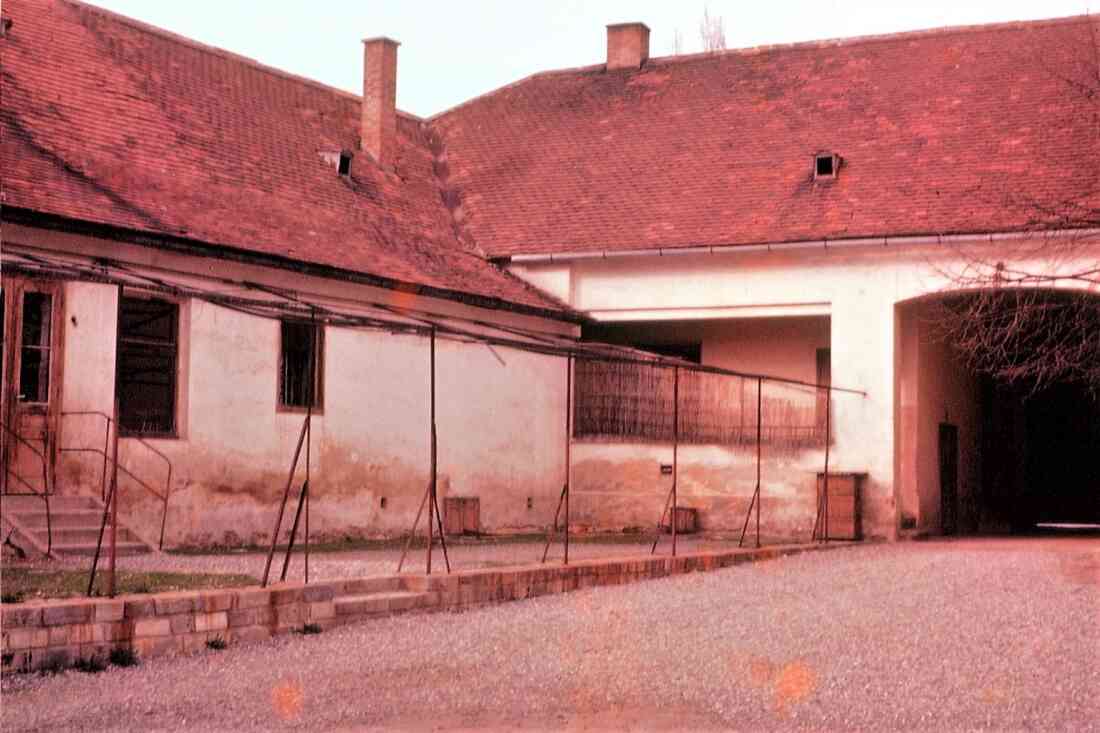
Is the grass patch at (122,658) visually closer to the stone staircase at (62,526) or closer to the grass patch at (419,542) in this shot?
the stone staircase at (62,526)

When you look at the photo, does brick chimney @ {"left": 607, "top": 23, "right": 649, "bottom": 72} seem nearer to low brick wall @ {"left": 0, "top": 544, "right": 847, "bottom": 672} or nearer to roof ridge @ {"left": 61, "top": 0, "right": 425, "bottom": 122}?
roof ridge @ {"left": 61, "top": 0, "right": 425, "bottom": 122}

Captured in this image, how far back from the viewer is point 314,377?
830 inches

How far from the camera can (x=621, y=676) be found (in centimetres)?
1055

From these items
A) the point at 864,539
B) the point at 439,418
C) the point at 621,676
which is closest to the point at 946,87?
the point at 864,539

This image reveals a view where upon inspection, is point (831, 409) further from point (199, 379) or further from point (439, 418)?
point (199, 379)

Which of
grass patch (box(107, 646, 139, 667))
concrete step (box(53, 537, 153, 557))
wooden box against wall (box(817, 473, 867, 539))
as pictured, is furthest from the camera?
wooden box against wall (box(817, 473, 867, 539))

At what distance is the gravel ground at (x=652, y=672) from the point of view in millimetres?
9227

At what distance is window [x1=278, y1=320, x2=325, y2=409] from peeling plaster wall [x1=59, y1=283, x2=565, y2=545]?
0.15 meters

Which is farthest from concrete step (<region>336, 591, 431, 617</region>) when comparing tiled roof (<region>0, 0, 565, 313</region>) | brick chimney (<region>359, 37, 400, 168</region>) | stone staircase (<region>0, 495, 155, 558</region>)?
brick chimney (<region>359, 37, 400, 168</region>)

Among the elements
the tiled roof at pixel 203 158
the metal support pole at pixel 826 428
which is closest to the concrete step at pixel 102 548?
the tiled roof at pixel 203 158

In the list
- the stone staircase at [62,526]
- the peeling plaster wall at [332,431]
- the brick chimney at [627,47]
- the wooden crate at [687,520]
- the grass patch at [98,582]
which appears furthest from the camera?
the brick chimney at [627,47]

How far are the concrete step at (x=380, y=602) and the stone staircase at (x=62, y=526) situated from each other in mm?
3609

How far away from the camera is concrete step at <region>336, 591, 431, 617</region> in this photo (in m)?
13.2

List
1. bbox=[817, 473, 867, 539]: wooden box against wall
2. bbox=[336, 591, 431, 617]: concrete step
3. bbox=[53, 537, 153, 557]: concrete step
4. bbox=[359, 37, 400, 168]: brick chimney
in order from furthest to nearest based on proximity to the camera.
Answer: bbox=[359, 37, 400, 168]: brick chimney, bbox=[817, 473, 867, 539]: wooden box against wall, bbox=[53, 537, 153, 557]: concrete step, bbox=[336, 591, 431, 617]: concrete step
